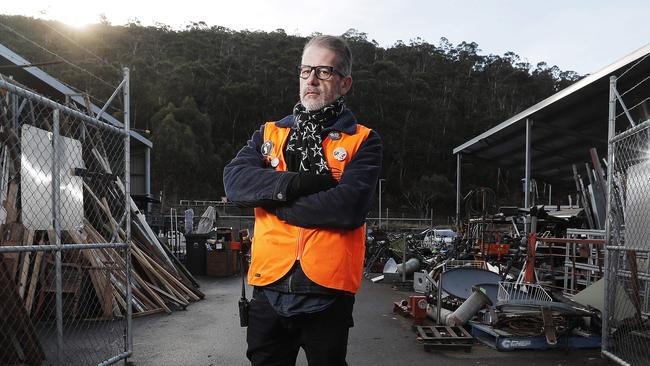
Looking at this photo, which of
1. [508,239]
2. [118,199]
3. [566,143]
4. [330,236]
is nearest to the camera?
[330,236]

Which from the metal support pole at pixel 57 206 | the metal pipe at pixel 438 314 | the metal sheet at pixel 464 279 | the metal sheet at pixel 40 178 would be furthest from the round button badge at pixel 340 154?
the metal sheet at pixel 464 279

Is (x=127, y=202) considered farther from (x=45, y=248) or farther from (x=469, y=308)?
(x=469, y=308)

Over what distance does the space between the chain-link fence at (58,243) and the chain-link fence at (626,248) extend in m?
4.88

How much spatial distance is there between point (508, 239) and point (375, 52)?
8180 cm

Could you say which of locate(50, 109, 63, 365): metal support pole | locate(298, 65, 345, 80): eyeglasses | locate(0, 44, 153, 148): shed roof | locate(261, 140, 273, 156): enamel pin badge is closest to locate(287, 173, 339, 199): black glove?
locate(261, 140, 273, 156): enamel pin badge

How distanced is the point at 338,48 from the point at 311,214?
0.73 meters

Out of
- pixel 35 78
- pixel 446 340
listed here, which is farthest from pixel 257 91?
pixel 446 340

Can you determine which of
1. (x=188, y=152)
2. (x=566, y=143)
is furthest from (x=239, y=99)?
(x=566, y=143)

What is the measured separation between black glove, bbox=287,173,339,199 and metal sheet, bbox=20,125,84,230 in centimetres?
309

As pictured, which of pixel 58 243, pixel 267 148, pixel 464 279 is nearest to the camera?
pixel 267 148

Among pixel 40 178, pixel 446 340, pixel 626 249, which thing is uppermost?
pixel 40 178

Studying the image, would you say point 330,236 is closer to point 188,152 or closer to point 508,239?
point 508,239

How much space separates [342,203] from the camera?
1.90 meters

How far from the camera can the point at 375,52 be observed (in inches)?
3497
